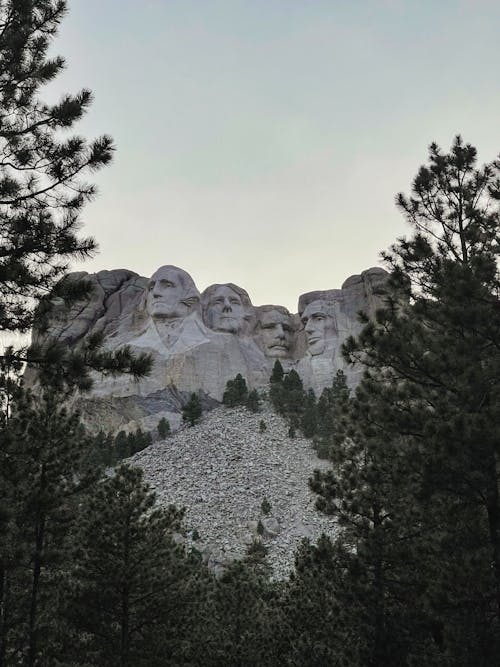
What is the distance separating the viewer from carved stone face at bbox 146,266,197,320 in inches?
2571

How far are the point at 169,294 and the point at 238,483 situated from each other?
2474 cm

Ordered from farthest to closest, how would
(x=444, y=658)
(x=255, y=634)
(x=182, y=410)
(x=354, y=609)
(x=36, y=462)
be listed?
(x=182, y=410) → (x=255, y=634) → (x=36, y=462) → (x=354, y=609) → (x=444, y=658)

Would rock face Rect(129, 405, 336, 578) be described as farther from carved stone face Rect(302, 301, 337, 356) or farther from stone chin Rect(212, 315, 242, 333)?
carved stone face Rect(302, 301, 337, 356)

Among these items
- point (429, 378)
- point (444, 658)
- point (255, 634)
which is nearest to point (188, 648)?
point (255, 634)

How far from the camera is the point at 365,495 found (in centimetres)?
1295

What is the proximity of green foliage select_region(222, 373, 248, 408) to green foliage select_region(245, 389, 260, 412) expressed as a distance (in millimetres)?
456

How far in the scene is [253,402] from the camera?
59719mm

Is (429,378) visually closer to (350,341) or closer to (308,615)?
(350,341)

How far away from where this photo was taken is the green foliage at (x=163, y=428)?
55875mm

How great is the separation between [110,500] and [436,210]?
9087 millimetres

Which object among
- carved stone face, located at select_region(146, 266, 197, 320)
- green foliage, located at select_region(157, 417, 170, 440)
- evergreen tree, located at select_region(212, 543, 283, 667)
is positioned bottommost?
evergreen tree, located at select_region(212, 543, 283, 667)

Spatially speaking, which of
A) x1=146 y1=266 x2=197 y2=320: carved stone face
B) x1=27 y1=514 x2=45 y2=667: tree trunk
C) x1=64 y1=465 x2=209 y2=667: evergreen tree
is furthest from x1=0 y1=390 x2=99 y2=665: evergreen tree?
x1=146 y1=266 x2=197 y2=320: carved stone face

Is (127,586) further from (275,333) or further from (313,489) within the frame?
(275,333)

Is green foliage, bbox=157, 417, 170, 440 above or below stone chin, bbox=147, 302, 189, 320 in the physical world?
below
